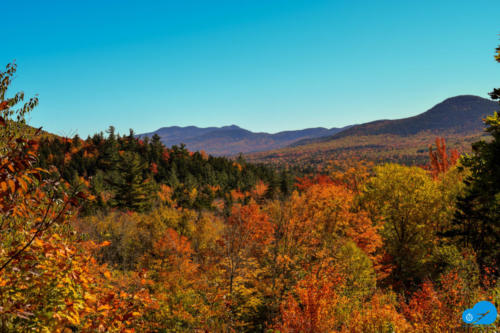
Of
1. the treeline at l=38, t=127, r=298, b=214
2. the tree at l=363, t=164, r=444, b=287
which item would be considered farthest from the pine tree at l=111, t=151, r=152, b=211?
the tree at l=363, t=164, r=444, b=287

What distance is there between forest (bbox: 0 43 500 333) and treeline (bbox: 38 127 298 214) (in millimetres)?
823

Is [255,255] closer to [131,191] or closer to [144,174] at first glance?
[131,191]

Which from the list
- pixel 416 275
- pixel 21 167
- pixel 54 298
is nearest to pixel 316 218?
pixel 416 275

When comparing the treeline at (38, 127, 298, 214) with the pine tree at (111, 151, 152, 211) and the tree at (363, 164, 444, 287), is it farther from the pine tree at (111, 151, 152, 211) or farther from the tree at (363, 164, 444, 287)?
the tree at (363, 164, 444, 287)

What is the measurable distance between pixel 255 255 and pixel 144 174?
172ft

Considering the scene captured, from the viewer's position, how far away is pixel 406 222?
29.2 meters

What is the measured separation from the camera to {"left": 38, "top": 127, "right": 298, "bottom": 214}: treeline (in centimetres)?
4859

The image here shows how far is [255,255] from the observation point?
28.1m

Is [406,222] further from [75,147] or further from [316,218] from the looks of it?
[75,147]

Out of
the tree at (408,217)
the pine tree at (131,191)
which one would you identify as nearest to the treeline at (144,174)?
the pine tree at (131,191)

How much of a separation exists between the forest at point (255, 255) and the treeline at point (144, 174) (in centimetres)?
82

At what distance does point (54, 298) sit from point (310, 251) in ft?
64.1

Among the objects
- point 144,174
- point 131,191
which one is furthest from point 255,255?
point 144,174

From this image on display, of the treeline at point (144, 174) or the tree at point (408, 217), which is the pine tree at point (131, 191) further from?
the tree at point (408, 217)
